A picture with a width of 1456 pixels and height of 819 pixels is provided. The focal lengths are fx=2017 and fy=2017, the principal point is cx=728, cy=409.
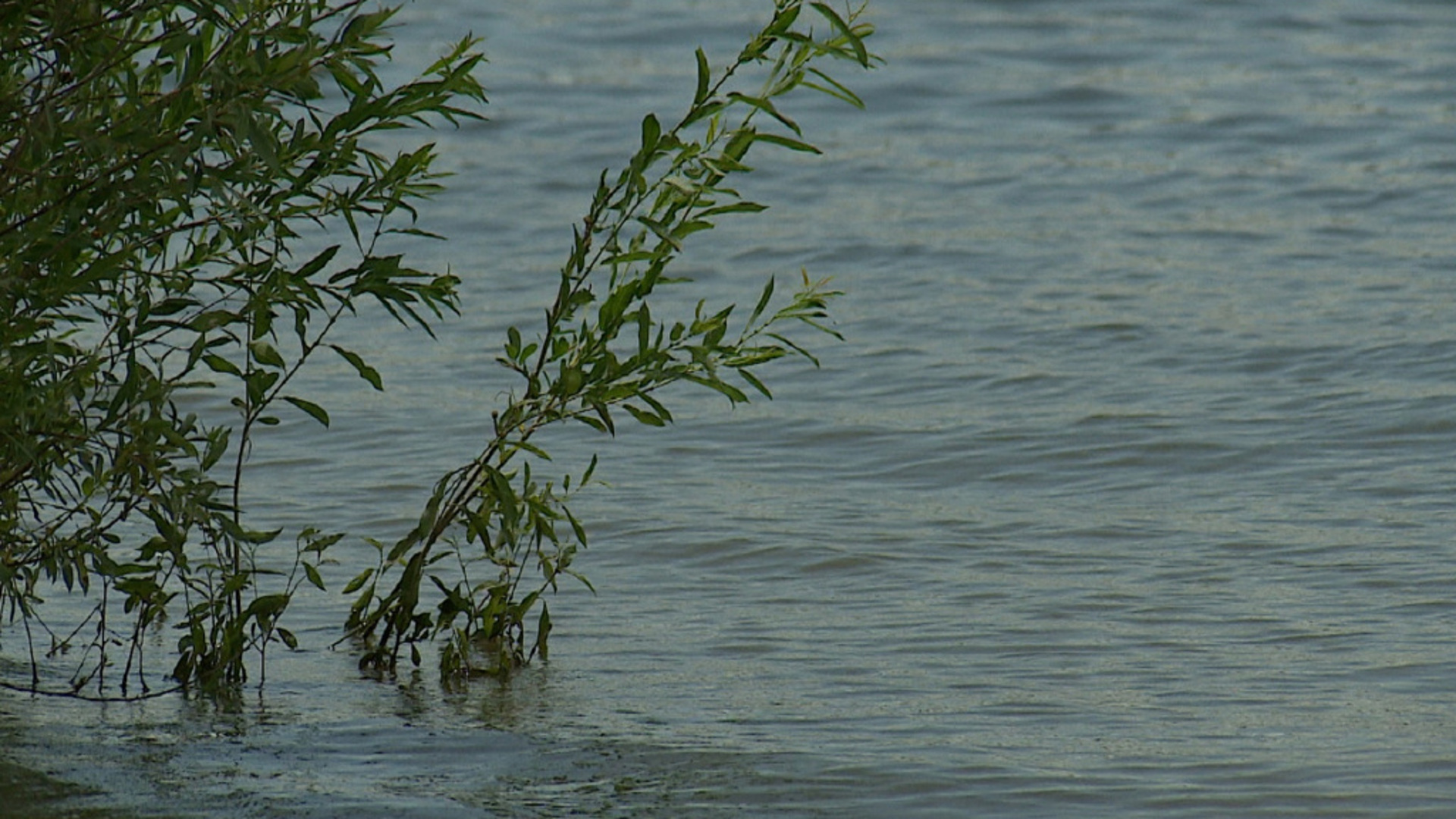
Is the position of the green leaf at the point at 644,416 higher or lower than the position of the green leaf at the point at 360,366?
lower

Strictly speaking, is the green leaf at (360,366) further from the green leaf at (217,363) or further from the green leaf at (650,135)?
the green leaf at (650,135)

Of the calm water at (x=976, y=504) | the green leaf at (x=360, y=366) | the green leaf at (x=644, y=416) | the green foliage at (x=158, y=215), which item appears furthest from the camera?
the green leaf at (x=644, y=416)

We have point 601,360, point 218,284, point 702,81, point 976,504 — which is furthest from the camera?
point 976,504

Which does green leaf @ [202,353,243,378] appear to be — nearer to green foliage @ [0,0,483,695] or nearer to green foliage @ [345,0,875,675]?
green foliage @ [0,0,483,695]

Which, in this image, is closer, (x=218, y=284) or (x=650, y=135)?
(x=218, y=284)

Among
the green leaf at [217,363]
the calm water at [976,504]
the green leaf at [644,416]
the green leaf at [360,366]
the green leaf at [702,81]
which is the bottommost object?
the calm water at [976,504]

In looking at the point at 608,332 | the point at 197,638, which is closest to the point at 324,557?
the point at 197,638

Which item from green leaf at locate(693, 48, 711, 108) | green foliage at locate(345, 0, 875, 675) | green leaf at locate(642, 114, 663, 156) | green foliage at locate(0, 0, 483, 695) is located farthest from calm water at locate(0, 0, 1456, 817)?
green leaf at locate(693, 48, 711, 108)

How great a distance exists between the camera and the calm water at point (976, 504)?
15.4 feet

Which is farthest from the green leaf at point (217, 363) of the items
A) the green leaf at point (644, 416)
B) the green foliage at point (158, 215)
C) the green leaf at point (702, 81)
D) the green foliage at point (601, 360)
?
the green leaf at point (702, 81)

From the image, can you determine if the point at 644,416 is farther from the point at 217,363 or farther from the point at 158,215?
the point at 158,215

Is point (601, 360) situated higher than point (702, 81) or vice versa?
point (702, 81)

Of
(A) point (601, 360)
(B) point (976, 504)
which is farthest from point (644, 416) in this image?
(B) point (976, 504)

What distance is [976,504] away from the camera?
7.32 m
